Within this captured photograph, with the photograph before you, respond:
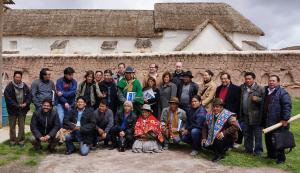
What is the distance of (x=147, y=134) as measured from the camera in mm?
8055

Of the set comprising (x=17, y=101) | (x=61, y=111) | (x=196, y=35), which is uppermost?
(x=196, y=35)

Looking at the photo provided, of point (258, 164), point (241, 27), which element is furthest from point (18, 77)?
point (241, 27)

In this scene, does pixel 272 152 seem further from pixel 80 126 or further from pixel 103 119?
pixel 80 126

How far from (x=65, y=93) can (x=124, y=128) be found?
1488 millimetres

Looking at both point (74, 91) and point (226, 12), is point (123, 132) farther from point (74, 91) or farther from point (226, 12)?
point (226, 12)

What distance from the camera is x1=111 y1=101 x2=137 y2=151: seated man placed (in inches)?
320

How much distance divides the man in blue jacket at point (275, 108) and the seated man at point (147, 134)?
2.09 m

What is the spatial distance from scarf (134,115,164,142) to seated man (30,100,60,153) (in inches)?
62.4

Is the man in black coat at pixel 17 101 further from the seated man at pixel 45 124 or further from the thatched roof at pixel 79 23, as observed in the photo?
the thatched roof at pixel 79 23

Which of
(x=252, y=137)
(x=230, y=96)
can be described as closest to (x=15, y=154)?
(x=230, y=96)

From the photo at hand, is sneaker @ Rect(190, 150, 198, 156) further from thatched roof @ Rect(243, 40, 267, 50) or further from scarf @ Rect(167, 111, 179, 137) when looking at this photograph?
thatched roof @ Rect(243, 40, 267, 50)

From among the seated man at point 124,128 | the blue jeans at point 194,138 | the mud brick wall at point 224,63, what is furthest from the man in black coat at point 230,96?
the mud brick wall at point 224,63

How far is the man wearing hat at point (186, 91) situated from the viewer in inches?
338

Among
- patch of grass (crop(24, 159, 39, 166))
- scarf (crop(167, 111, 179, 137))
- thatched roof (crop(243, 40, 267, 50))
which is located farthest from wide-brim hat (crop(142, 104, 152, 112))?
thatched roof (crop(243, 40, 267, 50))
